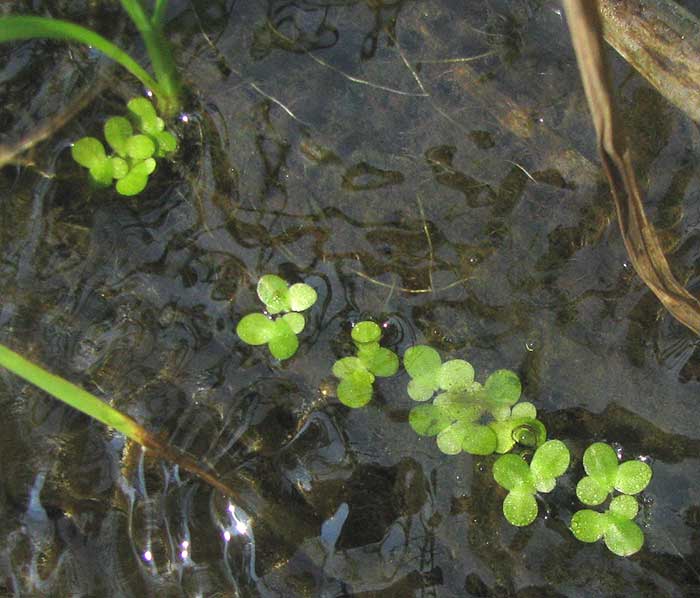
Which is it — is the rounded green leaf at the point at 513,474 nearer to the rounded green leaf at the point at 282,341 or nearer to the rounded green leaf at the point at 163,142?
the rounded green leaf at the point at 282,341

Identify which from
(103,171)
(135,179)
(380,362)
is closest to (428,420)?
(380,362)

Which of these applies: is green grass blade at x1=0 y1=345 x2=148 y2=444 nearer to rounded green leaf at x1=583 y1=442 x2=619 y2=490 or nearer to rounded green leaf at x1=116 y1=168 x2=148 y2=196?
rounded green leaf at x1=116 y1=168 x2=148 y2=196

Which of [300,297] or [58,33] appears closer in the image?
[58,33]

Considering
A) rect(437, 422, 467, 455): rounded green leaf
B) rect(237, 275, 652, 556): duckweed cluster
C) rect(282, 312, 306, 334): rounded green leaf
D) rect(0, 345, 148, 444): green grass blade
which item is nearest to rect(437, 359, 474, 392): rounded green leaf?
rect(237, 275, 652, 556): duckweed cluster

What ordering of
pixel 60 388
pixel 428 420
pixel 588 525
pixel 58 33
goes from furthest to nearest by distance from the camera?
1. pixel 428 420
2. pixel 588 525
3. pixel 58 33
4. pixel 60 388

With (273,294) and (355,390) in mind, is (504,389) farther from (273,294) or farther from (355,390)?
(273,294)

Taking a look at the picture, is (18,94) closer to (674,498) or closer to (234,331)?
(234,331)
